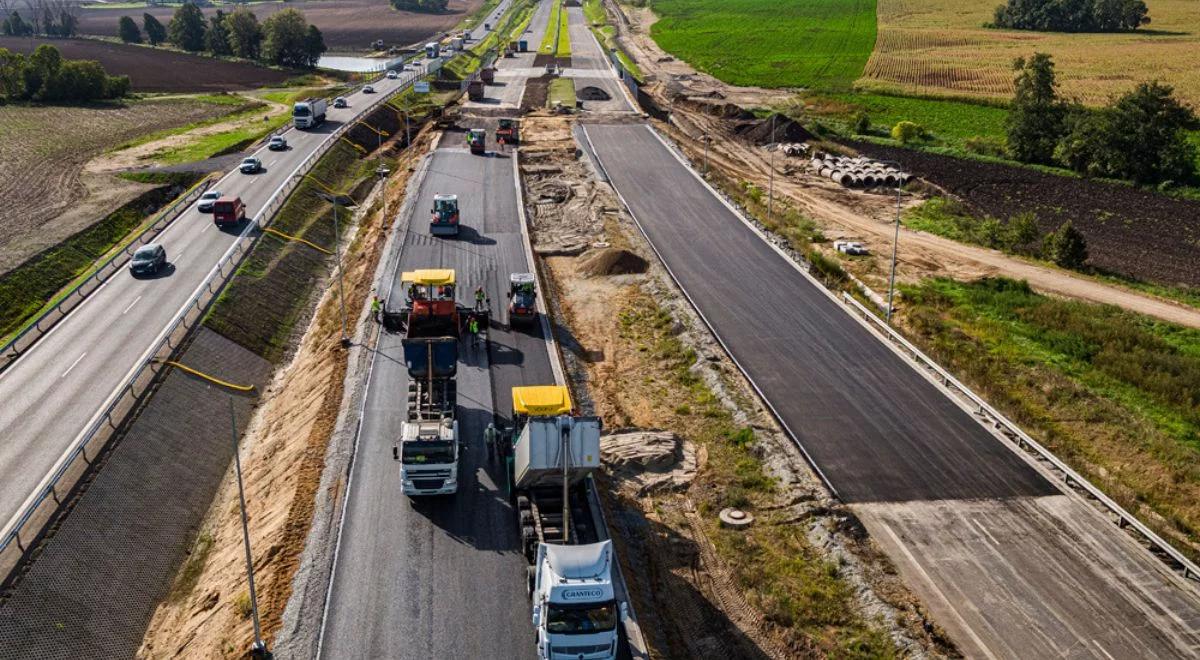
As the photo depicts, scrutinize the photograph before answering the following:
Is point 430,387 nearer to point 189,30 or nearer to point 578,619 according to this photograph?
point 578,619

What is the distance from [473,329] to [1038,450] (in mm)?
24857

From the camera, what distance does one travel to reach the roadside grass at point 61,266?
4959 cm

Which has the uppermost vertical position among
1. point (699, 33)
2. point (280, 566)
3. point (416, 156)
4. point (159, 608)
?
point (699, 33)

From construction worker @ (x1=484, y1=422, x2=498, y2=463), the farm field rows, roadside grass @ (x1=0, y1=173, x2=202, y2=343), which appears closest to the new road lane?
roadside grass @ (x1=0, y1=173, x2=202, y2=343)

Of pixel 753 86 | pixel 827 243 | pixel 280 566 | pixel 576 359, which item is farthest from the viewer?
pixel 753 86

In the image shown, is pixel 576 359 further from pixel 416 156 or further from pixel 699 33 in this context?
pixel 699 33

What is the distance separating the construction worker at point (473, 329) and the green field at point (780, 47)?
94.2 metres

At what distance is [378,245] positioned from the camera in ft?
193

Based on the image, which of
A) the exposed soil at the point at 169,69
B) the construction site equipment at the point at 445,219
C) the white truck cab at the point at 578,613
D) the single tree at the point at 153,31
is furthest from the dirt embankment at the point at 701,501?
the single tree at the point at 153,31

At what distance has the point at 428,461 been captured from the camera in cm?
2991

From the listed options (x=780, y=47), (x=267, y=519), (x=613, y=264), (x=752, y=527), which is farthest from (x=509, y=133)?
(x=780, y=47)

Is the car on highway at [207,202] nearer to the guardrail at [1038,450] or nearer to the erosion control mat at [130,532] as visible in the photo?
the erosion control mat at [130,532]

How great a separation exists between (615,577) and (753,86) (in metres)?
111

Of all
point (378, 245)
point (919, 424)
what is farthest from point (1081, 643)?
point (378, 245)
